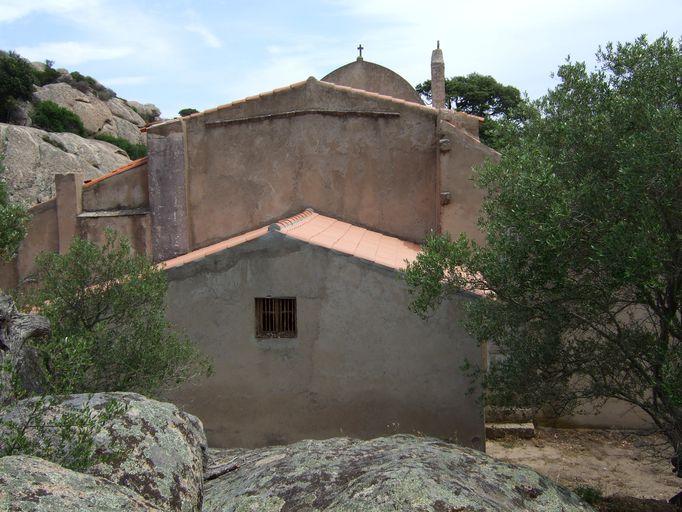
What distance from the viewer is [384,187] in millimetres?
14531

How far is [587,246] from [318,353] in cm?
504

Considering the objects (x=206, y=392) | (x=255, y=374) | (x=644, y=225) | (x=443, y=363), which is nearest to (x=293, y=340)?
(x=255, y=374)

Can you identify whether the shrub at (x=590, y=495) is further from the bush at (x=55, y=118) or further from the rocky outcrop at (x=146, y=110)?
the rocky outcrop at (x=146, y=110)

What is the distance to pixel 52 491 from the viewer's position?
2.91 meters

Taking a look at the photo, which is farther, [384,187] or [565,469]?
[384,187]

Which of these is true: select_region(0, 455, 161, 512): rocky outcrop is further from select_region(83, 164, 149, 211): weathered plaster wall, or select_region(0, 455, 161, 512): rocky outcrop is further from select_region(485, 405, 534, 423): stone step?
select_region(83, 164, 149, 211): weathered plaster wall

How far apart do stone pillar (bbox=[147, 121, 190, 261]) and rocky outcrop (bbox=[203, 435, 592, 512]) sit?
8513 millimetres

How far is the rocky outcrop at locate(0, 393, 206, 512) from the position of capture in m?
4.34

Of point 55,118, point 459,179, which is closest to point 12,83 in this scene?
point 55,118

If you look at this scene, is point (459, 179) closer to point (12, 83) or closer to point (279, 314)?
point (279, 314)

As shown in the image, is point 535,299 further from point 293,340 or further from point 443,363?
point 293,340

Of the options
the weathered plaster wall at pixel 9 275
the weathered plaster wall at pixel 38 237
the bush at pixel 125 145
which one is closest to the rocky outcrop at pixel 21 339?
the weathered plaster wall at pixel 38 237

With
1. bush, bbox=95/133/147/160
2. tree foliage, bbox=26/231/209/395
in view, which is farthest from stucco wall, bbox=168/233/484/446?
bush, bbox=95/133/147/160

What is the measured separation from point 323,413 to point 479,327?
12.1 feet
